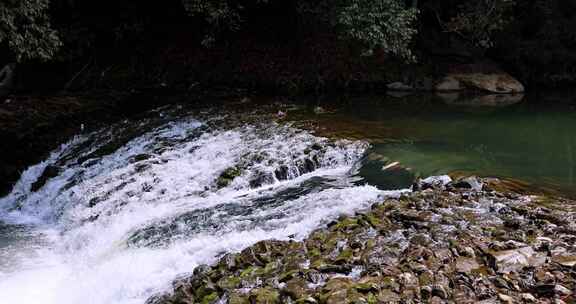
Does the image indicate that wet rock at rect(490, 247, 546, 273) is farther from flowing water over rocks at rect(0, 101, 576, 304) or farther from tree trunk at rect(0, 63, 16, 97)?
tree trunk at rect(0, 63, 16, 97)

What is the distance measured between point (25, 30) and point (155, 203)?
19.6 ft

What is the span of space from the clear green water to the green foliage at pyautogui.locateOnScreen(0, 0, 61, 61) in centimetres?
→ 635

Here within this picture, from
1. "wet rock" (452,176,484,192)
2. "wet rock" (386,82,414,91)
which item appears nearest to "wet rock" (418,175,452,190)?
"wet rock" (452,176,484,192)

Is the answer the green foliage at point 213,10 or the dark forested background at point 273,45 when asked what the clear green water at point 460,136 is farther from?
the green foliage at point 213,10

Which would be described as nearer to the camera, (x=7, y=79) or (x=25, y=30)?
(x=25, y=30)

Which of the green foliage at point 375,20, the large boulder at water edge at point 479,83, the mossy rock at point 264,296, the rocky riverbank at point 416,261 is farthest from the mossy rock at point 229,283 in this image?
the large boulder at water edge at point 479,83

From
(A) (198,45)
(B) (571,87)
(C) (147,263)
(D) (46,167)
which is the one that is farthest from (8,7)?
(B) (571,87)

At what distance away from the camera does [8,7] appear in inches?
402

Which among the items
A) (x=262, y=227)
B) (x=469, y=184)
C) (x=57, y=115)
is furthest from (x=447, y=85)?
(x=262, y=227)

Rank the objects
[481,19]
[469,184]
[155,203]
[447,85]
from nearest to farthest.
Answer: [469,184] < [155,203] < [481,19] < [447,85]

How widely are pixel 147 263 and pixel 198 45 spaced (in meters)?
12.5

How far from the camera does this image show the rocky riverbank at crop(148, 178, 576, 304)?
4.76 metres

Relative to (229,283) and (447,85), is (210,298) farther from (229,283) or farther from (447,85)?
Answer: (447,85)

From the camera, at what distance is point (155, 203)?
8562 millimetres
